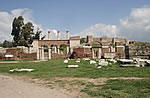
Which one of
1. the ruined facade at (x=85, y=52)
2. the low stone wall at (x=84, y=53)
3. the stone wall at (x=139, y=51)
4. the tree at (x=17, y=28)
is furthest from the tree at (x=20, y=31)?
the stone wall at (x=139, y=51)

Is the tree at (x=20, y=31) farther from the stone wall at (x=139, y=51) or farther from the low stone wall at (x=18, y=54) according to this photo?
the stone wall at (x=139, y=51)

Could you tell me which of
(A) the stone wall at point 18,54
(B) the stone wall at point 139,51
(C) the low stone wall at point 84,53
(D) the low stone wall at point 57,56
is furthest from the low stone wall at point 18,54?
(B) the stone wall at point 139,51

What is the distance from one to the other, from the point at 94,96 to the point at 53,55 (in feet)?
79.7

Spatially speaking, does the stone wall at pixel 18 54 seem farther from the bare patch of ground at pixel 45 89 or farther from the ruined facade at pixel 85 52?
the bare patch of ground at pixel 45 89

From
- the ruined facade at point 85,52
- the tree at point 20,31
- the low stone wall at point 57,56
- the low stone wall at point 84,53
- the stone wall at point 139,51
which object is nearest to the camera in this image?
the stone wall at point 139,51

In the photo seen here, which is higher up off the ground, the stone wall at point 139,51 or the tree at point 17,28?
the tree at point 17,28

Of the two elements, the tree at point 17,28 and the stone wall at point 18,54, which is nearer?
the stone wall at point 18,54

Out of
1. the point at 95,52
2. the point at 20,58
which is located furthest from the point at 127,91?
the point at 20,58

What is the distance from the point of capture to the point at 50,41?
47344 mm

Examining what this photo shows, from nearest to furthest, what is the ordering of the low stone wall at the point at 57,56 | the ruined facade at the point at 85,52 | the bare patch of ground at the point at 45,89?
the bare patch of ground at the point at 45,89
the ruined facade at the point at 85,52
the low stone wall at the point at 57,56

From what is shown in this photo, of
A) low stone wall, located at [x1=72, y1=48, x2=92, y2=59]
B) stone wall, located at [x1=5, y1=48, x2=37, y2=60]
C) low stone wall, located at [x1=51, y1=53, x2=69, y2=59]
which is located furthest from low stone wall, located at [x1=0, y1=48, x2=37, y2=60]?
low stone wall, located at [x1=72, y1=48, x2=92, y2=59]

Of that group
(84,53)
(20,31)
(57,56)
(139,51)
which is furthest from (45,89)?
(20,31)

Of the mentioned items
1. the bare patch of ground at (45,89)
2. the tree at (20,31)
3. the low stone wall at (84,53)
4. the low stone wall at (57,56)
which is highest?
the tree at (20,31)

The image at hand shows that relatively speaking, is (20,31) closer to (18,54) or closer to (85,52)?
(18,54)
